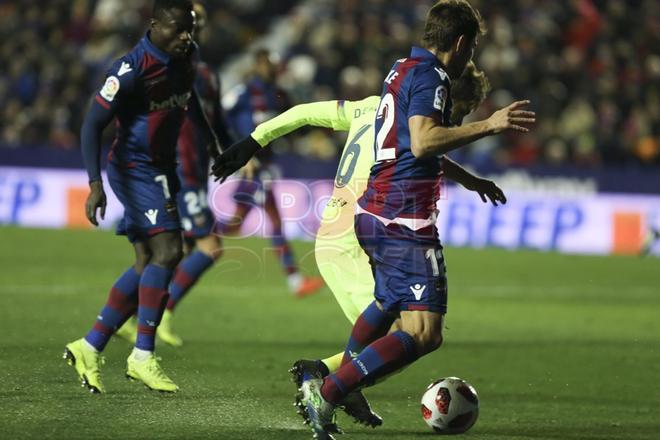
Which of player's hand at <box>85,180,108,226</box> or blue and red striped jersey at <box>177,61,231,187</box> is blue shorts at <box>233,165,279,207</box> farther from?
player's hand at <box>85,180,108,226</box>

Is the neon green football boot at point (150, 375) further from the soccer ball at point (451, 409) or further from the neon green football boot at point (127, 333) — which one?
the neon green football boot at point (127, 333)

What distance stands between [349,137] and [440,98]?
4.33 feet

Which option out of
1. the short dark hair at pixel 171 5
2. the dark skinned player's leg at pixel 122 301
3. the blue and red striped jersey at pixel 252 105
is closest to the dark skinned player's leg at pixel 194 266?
the dark skinned player's leg at pixel 122 301

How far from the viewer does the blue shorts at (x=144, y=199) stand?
23.6 ft

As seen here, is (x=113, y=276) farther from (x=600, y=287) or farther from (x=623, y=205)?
(x=623, y=205)

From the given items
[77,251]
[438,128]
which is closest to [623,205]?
[77,251]

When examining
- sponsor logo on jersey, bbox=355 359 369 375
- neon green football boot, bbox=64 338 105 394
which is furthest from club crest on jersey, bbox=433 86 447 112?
neon green football boot, bbox=64 338 105 394

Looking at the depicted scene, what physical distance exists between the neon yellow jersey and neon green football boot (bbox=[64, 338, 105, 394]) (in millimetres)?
1434

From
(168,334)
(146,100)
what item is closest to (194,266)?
(168,334)

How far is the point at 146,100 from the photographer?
7.16 m

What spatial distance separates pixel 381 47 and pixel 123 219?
12914 millimetres

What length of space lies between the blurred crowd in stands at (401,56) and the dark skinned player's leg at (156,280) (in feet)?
36.5

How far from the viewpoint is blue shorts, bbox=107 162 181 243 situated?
718 centimetres

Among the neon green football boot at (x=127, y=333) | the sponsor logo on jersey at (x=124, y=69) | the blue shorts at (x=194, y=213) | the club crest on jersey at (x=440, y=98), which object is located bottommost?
the neon green football boot at (x=127, y=333)
